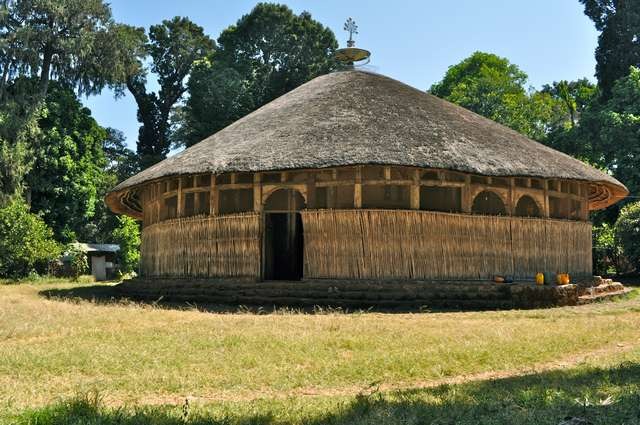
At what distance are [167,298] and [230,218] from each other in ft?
9.26

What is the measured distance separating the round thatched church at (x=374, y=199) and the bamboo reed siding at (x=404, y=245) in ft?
0.08

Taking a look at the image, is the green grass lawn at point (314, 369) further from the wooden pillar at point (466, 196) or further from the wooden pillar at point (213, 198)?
the wooden pillar at point (213, 198)

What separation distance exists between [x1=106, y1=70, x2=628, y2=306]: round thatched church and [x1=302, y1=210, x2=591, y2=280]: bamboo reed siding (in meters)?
0.03

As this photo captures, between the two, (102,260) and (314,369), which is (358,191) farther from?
(102,260)

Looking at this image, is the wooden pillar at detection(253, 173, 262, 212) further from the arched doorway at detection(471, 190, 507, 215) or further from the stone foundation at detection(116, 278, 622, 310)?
the arched doorway at detection(471, 190, 507, 215)

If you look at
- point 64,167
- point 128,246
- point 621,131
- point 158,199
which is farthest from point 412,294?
point 128,246

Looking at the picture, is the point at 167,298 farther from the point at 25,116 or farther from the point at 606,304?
the point at 25,116

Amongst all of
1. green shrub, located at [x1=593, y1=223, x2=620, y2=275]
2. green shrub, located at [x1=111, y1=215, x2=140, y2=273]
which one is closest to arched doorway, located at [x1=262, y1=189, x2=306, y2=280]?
green shrub, located at [x1=593, y1=223, x2=620, y2=275]

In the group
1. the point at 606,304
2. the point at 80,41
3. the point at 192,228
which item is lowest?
the point at 606,304

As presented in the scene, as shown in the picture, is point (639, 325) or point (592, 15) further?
point (592, 15)

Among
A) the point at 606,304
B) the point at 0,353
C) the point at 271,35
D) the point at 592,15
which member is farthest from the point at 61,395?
the point at 271,35

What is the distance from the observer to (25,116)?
31141 mm

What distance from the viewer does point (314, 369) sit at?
297 inches

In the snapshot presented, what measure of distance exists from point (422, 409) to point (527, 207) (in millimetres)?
13152
